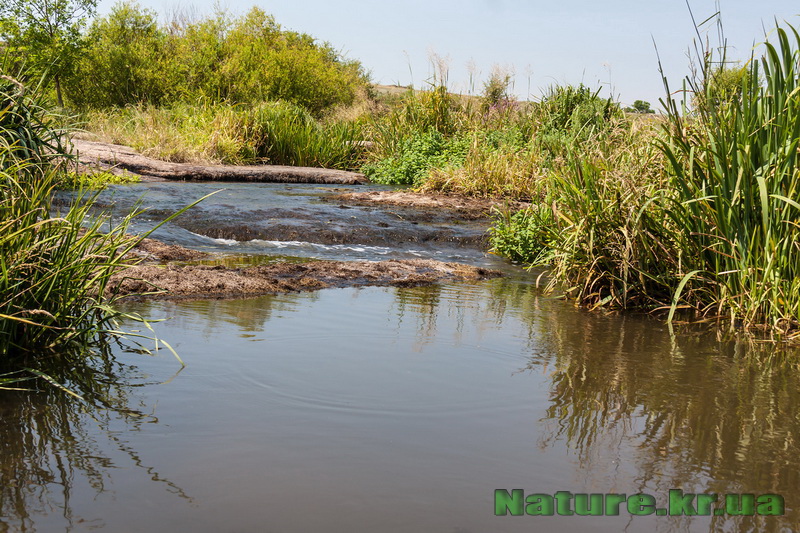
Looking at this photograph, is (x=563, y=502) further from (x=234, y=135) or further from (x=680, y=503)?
(x=234, y=135)

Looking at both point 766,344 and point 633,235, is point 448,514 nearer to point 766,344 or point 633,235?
point 766,344

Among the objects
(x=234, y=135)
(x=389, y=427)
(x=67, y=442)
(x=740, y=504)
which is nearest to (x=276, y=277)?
(x=389, y=427)

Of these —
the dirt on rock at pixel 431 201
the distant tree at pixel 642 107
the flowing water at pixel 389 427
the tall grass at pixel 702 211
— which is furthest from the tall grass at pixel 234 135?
the flowing water at pixel 389 427

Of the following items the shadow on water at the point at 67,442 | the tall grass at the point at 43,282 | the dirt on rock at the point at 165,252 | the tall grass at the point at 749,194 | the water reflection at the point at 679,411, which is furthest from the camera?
the dirt on rock at the point at 165,252

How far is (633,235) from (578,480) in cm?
316

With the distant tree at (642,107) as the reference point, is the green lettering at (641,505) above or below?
below

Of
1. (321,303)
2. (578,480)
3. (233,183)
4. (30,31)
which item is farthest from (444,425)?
(30,31)

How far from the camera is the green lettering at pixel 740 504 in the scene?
7.47 ft

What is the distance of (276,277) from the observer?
6.12 m

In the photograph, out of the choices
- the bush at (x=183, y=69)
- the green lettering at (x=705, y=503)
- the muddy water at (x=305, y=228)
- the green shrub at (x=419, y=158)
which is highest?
the bush at (x=183, y=69)

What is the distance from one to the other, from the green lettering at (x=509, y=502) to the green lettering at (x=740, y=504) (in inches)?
25.0

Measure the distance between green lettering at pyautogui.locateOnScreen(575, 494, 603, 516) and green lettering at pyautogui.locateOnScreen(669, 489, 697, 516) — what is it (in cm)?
21

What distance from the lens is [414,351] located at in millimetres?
4094

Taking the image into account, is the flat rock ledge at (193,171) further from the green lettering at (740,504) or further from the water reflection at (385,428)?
the green lettering at (740,504)
